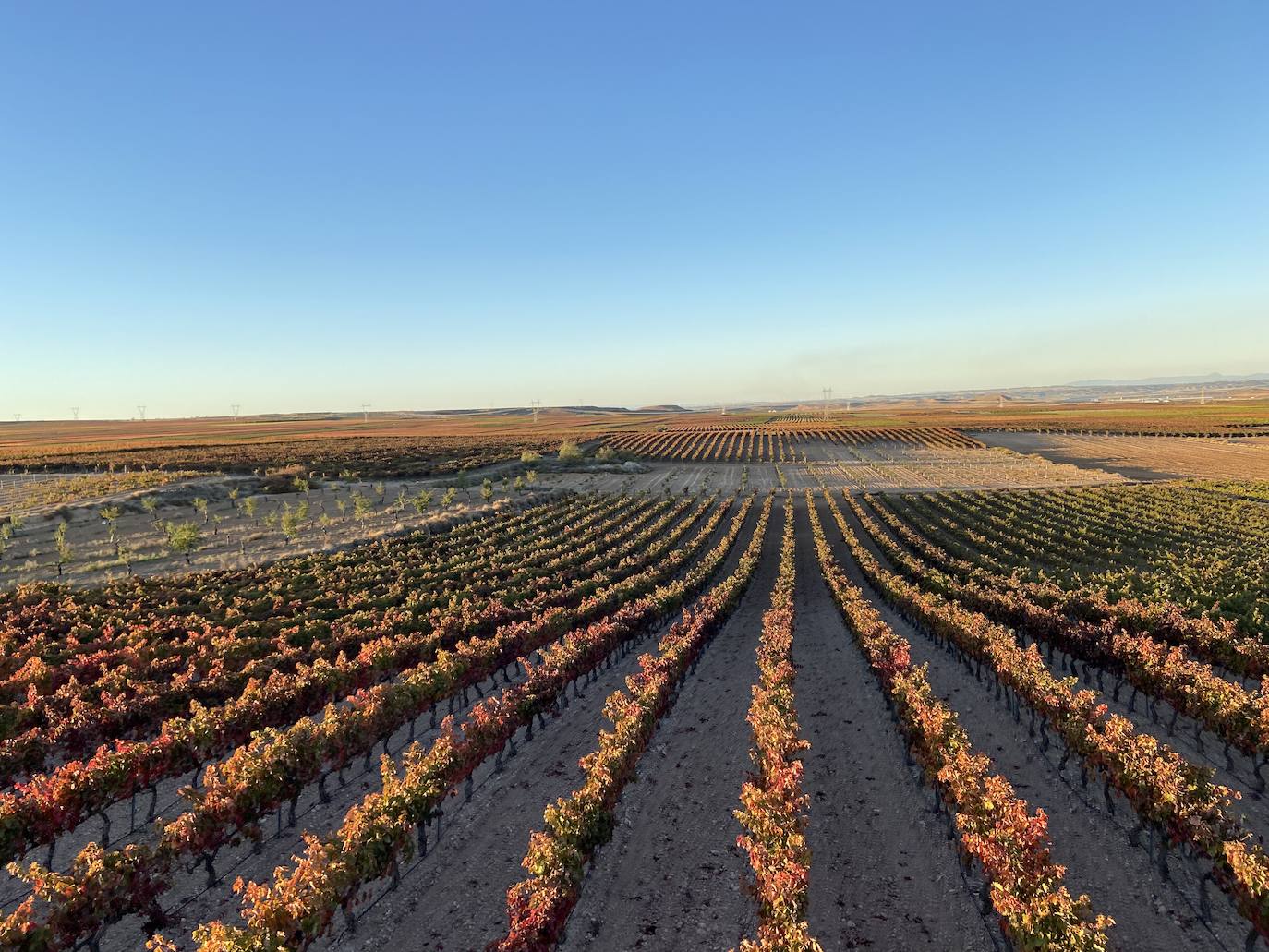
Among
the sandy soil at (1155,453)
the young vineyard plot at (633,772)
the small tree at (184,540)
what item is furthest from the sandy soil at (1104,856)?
the sandy soil at (1155,453)

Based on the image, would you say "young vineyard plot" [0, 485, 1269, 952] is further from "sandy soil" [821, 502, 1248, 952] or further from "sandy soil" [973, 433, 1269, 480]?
"sandy soil" [973, 433, 1269, 480]

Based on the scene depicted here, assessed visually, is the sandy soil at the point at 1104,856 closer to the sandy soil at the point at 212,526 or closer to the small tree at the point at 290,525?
the sandy soil at the point at 212,526

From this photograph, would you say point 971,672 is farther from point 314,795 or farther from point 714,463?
point 714,463

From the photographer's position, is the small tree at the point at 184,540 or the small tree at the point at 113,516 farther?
the small tree at the point at 113,516

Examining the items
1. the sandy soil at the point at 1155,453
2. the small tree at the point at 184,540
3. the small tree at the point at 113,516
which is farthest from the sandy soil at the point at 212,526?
the sandy soil at the point at 1155,453

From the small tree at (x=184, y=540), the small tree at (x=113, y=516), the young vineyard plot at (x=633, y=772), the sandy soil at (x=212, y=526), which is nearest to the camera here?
the young vineyard plot at (x=633, y=772)

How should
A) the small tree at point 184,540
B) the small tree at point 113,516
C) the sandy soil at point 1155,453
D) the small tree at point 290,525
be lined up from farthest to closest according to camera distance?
the sandy soil at point 1155,453 < the small tree at point 113,516 < the small tree at point 290,525 < the small tree at point 184,540

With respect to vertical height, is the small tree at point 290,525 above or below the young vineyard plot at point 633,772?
above

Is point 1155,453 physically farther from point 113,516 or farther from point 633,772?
point 113,516

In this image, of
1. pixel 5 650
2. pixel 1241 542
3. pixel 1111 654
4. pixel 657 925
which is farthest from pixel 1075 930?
pixel 1241 542

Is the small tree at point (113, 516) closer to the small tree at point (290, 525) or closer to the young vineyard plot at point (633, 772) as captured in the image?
the small tree at point (290, 525)
